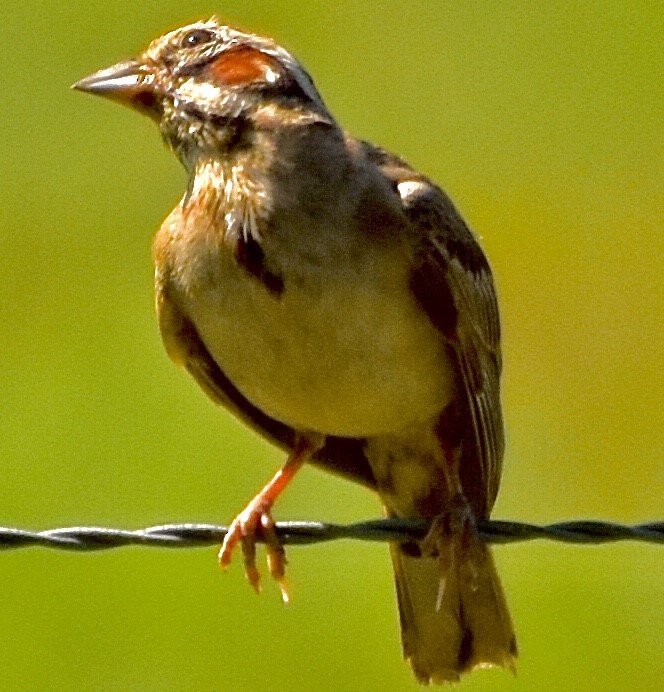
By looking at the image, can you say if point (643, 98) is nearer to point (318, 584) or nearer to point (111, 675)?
point (318, 584)

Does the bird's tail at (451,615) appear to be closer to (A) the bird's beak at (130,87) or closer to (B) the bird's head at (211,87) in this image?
(B) the bird's head at (211,87)

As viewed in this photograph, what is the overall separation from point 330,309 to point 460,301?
508 mm

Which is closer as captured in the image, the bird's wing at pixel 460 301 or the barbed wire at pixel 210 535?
the barbed wire at pixel 210 535

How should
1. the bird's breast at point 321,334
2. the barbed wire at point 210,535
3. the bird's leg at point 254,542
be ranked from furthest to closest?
1. the bird's leg at point 254,542
2. the bird's breast at point 321,334
3. the barbed wire at point 210,535

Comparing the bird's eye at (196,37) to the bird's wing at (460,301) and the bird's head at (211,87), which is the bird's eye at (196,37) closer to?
the bird's head at (211,87)

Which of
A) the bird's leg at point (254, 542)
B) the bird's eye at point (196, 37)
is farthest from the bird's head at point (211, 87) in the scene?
the bird's leg at point (254, 542)

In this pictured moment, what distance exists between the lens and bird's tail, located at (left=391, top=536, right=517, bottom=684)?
7637mm

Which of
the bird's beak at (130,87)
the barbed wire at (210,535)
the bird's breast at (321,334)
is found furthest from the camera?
the bird's beak at (130,87)

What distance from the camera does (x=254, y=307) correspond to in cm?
717

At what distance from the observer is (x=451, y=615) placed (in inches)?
306

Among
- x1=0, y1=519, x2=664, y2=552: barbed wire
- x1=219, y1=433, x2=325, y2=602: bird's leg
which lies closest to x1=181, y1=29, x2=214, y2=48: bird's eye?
x1=219, y1=433, x2=325, y2=602: bird's leg

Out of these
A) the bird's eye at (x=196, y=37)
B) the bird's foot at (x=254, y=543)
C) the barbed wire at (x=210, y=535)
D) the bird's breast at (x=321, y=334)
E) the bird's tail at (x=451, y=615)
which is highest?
the bird's eye at (x=196, y=37)

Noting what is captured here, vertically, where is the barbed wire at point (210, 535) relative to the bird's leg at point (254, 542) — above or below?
above

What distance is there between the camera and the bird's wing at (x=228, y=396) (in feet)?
24.9
